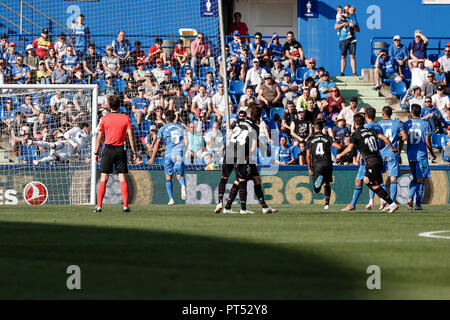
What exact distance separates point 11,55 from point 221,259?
57.5 ft

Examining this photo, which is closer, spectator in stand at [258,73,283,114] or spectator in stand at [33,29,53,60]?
spectator in stand at [258,73,283,114]

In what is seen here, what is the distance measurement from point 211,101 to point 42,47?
5.45 meters

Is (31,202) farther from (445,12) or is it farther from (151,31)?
→ (445,12)

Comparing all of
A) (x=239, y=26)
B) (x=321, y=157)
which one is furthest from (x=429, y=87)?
(x=321, y=157)

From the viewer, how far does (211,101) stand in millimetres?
22141

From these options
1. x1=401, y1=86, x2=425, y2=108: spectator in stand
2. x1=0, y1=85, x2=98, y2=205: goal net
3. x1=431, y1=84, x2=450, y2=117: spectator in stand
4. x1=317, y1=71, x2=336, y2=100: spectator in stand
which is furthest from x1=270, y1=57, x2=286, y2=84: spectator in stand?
x1=0, y1=85, x2=98, y2=205: goal net

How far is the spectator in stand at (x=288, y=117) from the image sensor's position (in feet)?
71.1

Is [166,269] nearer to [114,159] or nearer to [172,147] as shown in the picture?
[114,159]

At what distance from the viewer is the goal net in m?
19.6

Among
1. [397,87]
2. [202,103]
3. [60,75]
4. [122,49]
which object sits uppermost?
[122,49]

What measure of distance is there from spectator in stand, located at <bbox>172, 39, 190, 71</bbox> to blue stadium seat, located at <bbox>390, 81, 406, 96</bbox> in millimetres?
6735

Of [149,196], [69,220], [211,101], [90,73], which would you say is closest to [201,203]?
[149,196]

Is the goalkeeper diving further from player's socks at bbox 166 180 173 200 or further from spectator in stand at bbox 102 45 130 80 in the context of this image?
spectator in stand at bbox 102 45 130 80

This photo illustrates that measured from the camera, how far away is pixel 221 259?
7188 millimetres
